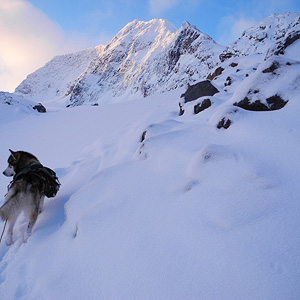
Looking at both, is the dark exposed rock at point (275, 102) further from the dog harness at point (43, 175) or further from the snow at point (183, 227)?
the dog harness at point (43, 175)

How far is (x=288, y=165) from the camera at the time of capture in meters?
1.95

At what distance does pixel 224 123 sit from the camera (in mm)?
3205

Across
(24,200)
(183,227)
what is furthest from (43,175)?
(183,227)

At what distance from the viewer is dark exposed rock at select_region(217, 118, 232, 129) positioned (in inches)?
124

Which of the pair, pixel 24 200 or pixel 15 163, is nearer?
pixel 24 200

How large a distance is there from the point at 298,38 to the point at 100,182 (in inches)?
449

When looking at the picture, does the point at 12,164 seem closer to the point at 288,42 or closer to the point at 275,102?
the point at 275,102

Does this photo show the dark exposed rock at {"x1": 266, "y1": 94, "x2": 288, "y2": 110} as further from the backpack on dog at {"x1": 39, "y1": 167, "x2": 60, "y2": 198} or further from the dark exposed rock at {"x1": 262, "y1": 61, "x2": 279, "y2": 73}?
the backpack on dog at {"x1": 39, "y1": 167, "x2": 60, "y2": 198}

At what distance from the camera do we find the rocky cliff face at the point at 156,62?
561 inches

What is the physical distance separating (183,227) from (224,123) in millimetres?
2119

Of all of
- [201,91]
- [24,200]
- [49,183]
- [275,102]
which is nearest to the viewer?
[24,200]

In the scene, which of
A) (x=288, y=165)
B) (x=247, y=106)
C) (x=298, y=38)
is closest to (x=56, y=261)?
(x=288, y=165)

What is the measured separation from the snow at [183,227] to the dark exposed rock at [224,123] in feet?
0.30

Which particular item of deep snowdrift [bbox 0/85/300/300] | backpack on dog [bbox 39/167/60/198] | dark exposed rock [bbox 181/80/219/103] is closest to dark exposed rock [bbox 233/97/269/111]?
deep snowdrift [bbox 0/85/300/300]
